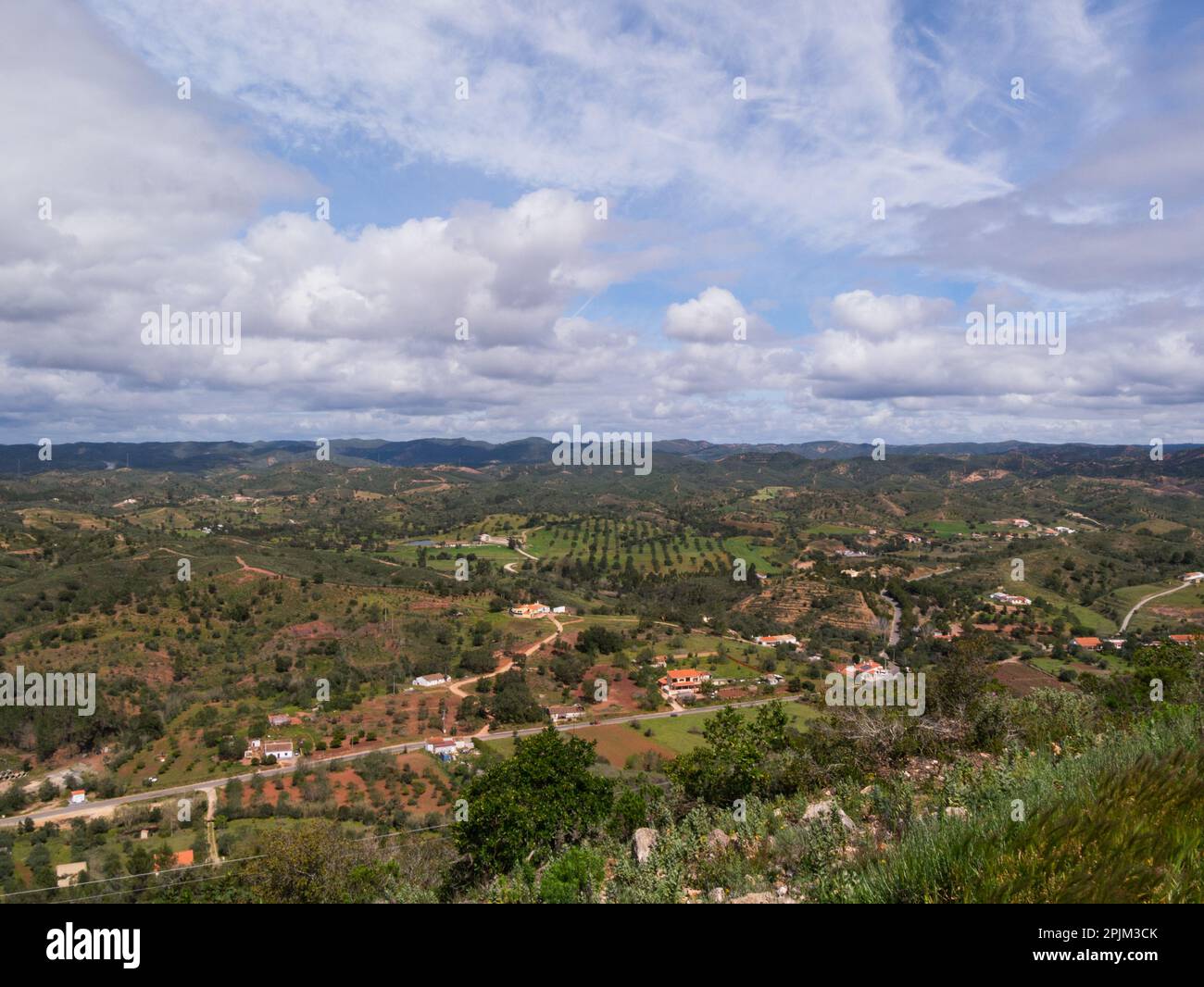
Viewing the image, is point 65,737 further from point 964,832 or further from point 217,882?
point 964,832

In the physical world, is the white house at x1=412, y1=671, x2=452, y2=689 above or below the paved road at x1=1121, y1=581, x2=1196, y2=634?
below

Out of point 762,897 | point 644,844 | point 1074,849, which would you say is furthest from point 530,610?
point 1074,849

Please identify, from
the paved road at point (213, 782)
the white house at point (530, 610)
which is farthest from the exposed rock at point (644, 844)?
the white house at point (530, 610)

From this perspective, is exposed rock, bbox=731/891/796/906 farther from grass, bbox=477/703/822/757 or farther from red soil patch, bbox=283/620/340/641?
red soil patch, bbox=283/620/340/641

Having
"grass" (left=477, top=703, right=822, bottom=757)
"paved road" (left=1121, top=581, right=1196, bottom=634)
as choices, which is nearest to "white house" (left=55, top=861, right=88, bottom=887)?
"grass" (left=477, top=703, right=822, bottom=757)

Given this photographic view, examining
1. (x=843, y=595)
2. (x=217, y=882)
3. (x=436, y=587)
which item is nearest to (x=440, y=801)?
(x=217, y=882)

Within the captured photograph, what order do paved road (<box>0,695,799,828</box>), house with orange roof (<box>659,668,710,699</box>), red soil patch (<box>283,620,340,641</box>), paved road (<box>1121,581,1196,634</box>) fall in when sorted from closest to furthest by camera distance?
1. paved road (<box>0,695,799,828</box>)
2. house with orange roof (<box>659,668,710,699</box>)
3. red soil patch (<box>283,620,340,641</box>)
4. paved road (<box>1121,581,1196,634</box>)
